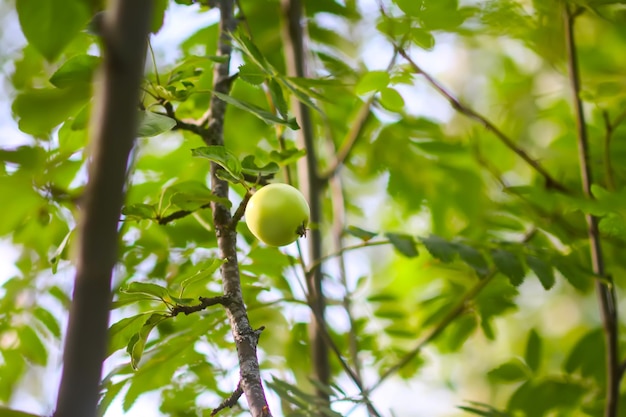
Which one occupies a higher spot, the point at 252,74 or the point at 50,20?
the point at 252,74

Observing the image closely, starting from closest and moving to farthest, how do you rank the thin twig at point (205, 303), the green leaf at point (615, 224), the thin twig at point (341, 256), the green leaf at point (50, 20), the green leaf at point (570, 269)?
the green leaf at point (50, 20) → the thin twig at point (205, 303) → the green leaf at point (615, 224) → the green leaf at point (570, 269) → the thin twig at point (341, 256)

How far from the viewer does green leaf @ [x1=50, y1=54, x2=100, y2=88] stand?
2.34 ft

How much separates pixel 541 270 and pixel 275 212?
0.47 meters

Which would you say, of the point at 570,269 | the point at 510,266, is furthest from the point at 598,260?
the point at 510,266

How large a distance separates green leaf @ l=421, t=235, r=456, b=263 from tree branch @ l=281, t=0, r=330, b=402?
36 centimetres

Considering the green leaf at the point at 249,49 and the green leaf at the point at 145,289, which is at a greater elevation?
the green leaf at the point at 249,49

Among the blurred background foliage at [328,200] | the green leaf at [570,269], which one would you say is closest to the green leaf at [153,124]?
the blurred background foliage at [328,200]

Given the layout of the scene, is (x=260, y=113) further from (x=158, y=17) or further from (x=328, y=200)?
(x=328, y=200)

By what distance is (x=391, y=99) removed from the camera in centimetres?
96

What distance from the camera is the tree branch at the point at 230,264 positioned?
56 centimetres

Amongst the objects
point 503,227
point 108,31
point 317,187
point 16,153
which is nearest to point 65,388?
point 108,31

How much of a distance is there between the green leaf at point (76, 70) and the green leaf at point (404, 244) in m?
0.46

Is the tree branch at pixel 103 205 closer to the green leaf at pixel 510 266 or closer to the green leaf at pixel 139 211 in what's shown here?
the green leaf at pixel 139 211

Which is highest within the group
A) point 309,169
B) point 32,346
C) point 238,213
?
point 309,169
